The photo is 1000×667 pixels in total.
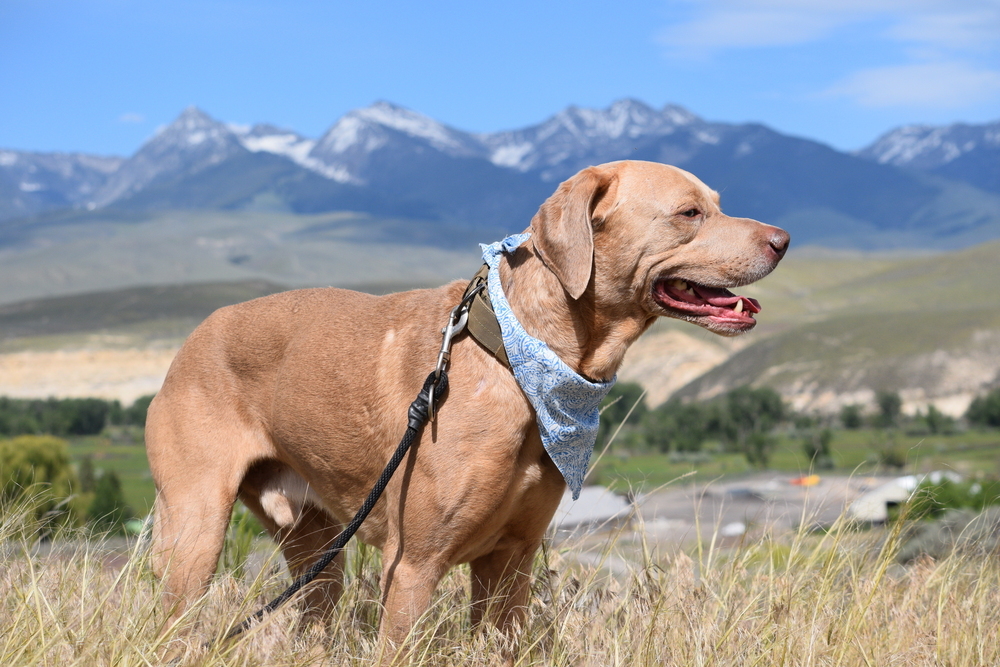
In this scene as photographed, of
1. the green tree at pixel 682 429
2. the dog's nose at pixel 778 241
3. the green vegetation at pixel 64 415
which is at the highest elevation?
the dog's nose at pixel 778 241

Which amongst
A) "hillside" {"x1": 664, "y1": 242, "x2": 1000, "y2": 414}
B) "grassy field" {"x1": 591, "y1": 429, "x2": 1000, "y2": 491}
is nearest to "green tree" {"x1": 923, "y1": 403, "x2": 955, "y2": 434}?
"grassy field" {"x1": 591, "y1": 429, "x2": 1000, "y2": 491}

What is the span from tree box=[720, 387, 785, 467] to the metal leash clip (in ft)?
373

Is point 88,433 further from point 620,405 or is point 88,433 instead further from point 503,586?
point 503,586

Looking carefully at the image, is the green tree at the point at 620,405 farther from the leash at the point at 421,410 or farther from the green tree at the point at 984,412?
the green tree at the point at 984,412

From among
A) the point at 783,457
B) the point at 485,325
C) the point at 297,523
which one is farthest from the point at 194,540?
the point at 783,457

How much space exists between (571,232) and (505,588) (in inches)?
65.4

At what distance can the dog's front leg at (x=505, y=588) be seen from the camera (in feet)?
14.5

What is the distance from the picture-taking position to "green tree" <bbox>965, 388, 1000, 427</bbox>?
10844cm

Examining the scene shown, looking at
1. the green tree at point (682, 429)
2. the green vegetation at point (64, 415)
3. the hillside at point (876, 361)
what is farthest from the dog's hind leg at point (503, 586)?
the green vegetation at point (64, 415)

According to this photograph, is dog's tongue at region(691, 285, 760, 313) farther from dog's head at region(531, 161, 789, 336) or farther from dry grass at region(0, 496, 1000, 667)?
dry grass at region(0, 496, 1000, 667)

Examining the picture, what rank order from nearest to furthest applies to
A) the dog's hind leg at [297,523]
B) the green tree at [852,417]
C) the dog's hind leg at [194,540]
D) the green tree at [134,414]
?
the dog's hind leg at [194,540] < the dog's hind leg at [297,523] < the green tree at [852,417] < the green tree at [134,414]

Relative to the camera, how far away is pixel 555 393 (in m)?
3.93

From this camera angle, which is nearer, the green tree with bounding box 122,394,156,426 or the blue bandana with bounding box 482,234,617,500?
the blue bandana with bounding box 482,234,617,500

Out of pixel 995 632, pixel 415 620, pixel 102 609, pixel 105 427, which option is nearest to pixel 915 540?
pixel 995 632
